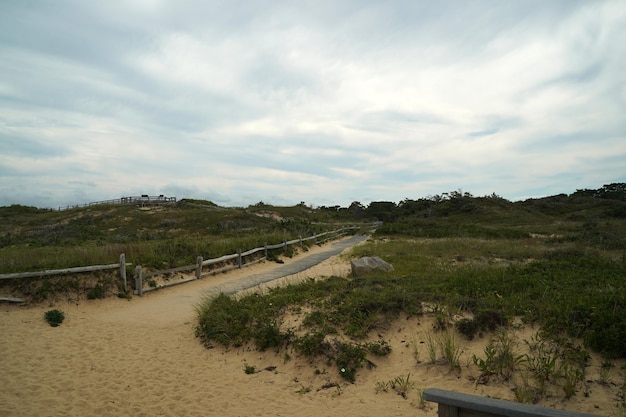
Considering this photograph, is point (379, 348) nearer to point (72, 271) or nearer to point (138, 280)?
point (138, 280)

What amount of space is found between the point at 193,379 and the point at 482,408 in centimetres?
564

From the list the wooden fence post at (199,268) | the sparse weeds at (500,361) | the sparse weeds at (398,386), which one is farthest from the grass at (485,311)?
the wooden fence post at (199,268)

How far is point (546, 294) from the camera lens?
26.1 ft

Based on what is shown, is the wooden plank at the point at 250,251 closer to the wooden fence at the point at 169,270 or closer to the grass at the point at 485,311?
the wooden fence at the point at 169,270

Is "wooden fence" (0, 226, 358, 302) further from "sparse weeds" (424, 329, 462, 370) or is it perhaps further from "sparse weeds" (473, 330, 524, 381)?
"sparse weeds" (473, 330, 524, 381)

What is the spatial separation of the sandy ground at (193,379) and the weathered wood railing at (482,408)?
2.85 metres

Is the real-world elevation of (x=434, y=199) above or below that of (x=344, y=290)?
above

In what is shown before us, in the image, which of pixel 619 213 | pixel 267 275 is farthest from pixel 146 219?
pixel 619 213

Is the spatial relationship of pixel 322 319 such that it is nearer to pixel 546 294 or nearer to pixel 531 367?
pixel 531 367

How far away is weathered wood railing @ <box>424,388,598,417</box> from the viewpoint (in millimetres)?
2330

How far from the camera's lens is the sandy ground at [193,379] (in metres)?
5.50

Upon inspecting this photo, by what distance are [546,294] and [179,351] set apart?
788 centimetres

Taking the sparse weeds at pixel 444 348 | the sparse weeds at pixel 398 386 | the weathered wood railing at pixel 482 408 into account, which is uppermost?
the weathered wood railing at pixel 482 408

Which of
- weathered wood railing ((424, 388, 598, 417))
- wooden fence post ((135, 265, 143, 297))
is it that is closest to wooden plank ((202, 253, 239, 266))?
wooden fence post ((135, 265, 143, 297))
